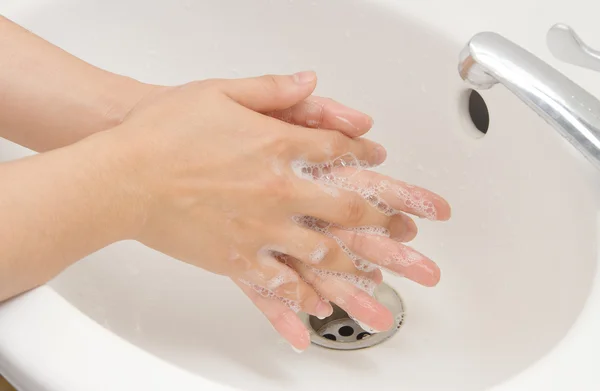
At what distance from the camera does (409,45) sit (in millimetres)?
609

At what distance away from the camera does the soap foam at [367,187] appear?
1.79 ft

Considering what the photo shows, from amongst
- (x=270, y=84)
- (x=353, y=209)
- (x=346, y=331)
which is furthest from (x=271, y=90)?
(x=346, y=331)

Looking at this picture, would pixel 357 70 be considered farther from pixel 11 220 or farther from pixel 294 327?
pixel 11 220

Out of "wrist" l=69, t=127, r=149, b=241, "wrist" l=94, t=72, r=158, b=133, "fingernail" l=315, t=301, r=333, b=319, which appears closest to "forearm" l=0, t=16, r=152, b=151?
"wrist" l=94, t=72, r=158, b=133

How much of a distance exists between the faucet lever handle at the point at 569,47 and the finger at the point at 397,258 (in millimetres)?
189

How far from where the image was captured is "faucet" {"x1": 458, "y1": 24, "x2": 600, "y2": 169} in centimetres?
40

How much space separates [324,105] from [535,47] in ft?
0.56

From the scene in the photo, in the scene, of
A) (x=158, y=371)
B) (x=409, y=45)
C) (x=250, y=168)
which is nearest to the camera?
(x=158, y=371)

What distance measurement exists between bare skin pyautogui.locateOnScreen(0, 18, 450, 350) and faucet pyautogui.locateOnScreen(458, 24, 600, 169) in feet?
0.49

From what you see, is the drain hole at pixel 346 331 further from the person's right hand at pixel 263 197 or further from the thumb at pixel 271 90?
the thumb at pixel 271 90

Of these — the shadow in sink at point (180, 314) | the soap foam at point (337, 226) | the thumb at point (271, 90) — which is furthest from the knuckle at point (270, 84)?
the shadow in sink at point (180, 314)

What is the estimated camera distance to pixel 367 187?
561mm

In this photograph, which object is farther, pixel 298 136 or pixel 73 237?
pixel 298 136

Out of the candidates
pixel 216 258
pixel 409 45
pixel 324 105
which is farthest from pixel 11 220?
pixel 409 45
